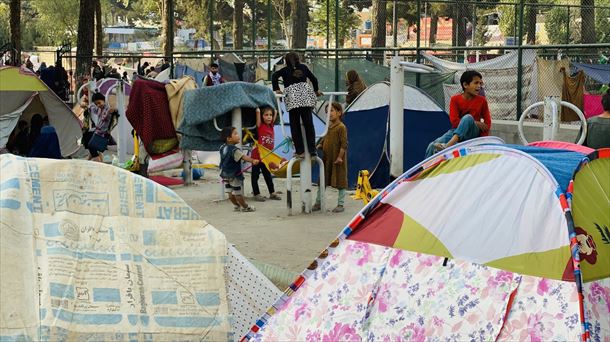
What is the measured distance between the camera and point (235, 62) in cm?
2491

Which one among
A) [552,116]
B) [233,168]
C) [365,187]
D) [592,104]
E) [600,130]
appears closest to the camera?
[600,130]

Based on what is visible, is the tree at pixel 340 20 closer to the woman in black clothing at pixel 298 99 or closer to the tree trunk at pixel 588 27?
the tree trunk at pixel 588 27

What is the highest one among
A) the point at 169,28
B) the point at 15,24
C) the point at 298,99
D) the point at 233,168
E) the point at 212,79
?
the point at 15,24

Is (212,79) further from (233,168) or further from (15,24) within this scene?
(15,24)

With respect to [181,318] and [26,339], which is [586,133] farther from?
[26,339]

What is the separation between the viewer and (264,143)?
13.2 meters

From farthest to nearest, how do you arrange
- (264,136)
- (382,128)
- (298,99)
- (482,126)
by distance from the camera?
(382,128), (264,136), (298,99), (482,126)

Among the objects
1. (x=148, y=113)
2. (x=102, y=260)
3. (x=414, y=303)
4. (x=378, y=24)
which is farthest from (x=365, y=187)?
(x=378, y=24)

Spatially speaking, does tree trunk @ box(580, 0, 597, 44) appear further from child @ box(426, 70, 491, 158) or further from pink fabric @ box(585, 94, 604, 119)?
child @ box(426, 70, 491, 158)

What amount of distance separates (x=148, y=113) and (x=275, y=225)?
11.0 feet

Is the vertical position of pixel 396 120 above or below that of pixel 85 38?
below

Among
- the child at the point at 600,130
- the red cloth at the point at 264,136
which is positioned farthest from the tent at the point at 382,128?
the child at the point at 600,130

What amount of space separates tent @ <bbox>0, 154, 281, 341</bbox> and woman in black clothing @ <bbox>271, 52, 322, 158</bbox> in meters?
5.56

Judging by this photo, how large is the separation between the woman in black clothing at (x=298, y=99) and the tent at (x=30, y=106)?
19.3 ft
